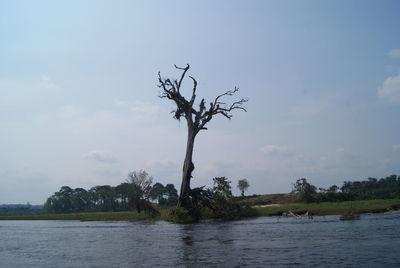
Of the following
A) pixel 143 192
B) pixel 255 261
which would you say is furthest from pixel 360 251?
pixel 143 192

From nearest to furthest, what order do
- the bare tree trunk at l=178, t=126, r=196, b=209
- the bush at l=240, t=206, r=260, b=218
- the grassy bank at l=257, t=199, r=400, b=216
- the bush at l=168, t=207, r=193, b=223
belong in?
the bush at l=168, t=207, r=193, b=223 < the bare tree trunk at l=178, t=126, r=196, b=209 < the grassy bank at l=257, t=199, r=400, b=216 < the bush at l=240, t=206, r=260, b=218

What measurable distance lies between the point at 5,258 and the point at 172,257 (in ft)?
30.5

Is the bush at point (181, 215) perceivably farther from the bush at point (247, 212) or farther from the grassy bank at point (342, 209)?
the grassy bank at point (342, 209)

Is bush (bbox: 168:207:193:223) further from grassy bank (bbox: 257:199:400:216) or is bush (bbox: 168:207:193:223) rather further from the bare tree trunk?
grassy bank (bbox: 257:199:400:216)

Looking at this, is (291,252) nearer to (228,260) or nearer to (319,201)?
(228,260)

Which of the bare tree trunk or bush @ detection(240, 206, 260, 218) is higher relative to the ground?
the bare tree trunk

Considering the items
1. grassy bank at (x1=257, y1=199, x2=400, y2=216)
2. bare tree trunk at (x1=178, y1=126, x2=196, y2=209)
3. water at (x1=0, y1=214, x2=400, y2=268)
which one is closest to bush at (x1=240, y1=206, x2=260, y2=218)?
grassy bank at (x1=257, y1=199, x2=400, y2=216)

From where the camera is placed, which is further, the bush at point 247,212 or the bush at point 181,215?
the bush at point 247,212

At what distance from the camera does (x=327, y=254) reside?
1659 centimetres

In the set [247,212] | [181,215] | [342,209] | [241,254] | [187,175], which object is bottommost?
[241,254]

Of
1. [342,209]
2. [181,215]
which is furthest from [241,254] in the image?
[342,209]

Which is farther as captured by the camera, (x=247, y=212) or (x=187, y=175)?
(x=247, y=212)

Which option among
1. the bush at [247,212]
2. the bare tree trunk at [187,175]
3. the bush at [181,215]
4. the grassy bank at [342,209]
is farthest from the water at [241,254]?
the bush at [247,212]

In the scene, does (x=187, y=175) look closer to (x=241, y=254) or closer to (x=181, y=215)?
(x=181, y=215)
